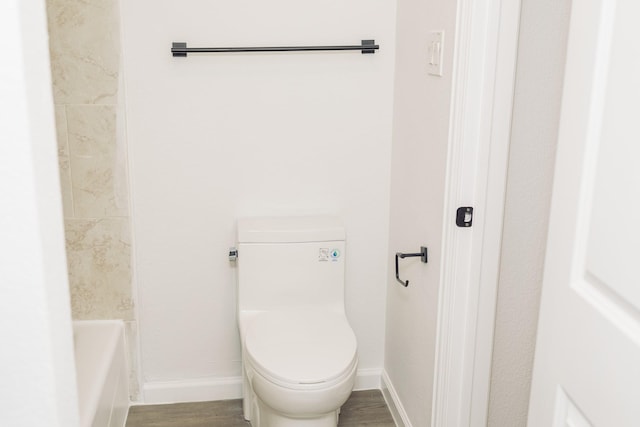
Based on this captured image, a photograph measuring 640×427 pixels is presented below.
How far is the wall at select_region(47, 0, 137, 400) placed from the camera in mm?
2379

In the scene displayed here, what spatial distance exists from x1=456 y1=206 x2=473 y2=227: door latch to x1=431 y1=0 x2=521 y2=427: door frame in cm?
1

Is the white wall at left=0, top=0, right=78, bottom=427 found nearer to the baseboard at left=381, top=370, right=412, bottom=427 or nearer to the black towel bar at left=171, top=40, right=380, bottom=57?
the black towel bar at left=171, top=40, right=380, bottom=57

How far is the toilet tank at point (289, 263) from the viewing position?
256 centimetres

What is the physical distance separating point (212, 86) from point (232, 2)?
309 millimetres

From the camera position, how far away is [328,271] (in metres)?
2.63

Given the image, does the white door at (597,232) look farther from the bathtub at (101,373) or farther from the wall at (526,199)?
the bathtub at (101,373)

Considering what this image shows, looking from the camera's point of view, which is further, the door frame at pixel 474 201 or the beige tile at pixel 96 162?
the beige tile at pixel 96 162

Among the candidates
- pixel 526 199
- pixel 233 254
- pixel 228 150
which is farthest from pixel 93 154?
pixel 526 199

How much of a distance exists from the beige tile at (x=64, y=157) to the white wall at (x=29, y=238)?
135 centimetres

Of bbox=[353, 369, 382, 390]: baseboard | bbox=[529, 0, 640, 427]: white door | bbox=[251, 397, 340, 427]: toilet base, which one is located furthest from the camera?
bbox=[353, 369, 382, 390]: baseboard

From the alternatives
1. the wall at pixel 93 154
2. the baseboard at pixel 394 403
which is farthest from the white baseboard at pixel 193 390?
the baseboard at pixel 394 403

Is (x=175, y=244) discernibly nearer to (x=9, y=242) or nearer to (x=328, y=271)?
(x=328, y=271)

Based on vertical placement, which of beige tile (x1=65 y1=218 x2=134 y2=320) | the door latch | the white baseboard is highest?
the door latch

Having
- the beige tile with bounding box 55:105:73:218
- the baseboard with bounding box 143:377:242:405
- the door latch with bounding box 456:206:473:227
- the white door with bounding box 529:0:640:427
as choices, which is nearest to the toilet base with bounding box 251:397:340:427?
the baseboard with bounding box 143:377:242:405
